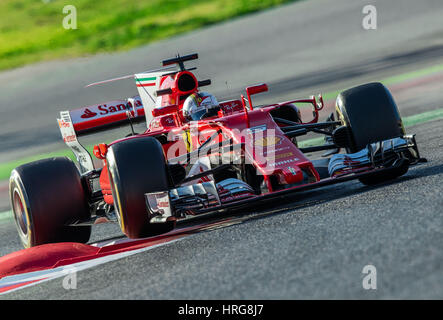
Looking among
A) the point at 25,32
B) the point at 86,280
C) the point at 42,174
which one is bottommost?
the point at 86,280

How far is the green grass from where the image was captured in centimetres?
2275

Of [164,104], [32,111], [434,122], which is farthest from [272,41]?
[164,104]

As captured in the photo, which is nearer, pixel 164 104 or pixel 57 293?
pixel 57 293

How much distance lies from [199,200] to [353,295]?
2.42 meters

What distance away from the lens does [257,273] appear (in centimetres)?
450

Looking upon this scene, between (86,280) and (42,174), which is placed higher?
(42,174)

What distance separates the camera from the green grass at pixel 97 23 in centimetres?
2275

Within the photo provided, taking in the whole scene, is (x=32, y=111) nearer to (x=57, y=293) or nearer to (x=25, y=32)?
(x=25, y=32)

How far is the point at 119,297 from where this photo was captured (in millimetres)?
4598

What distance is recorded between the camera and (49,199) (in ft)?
23.2

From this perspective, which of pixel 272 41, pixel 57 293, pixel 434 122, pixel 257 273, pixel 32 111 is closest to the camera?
pixel 257 273

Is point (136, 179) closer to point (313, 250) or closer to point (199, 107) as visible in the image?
point (313, 250)

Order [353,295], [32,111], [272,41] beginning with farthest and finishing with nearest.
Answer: [272,41] → [32,111] → [353,295]

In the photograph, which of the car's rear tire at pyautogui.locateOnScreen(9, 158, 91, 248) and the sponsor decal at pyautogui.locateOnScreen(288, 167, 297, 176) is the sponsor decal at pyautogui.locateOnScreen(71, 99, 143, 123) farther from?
the sponsor decal at pyautogui.locateOnScreen(288, 167, 297, 176)
